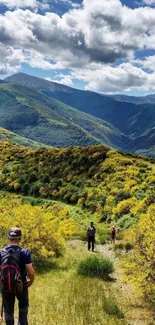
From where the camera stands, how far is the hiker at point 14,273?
791 cm

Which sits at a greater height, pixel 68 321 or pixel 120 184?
pixel 68 321

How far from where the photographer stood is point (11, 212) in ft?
69.3

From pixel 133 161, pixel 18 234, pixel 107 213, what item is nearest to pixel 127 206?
pixel 107 213

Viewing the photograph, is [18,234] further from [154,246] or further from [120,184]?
[120,184]

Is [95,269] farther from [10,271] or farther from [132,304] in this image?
[10,271]

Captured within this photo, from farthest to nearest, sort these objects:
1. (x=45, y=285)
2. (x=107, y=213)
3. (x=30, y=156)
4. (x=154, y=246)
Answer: (x=30, y=156) → (x=107, y=213) → (x=45, y=285) → (x=154, y=246)

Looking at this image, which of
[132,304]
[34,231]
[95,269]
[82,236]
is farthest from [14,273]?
[82,236]

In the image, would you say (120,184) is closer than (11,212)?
No

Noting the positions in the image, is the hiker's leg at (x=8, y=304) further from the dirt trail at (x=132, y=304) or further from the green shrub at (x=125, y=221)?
the green shrub at (x=125, y=221)

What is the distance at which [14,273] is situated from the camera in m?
7.92

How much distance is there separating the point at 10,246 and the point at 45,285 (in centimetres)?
753

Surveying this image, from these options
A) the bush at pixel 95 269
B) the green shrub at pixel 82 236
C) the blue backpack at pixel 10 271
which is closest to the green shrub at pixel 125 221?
the green shrub at pixel 82 236

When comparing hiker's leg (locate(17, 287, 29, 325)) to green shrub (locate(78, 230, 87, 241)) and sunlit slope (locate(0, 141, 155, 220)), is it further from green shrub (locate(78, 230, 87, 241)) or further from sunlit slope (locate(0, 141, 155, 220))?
sunlit slope (locate(0, 141, 155, 220))

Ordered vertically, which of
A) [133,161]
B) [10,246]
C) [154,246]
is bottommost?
[133,161]
